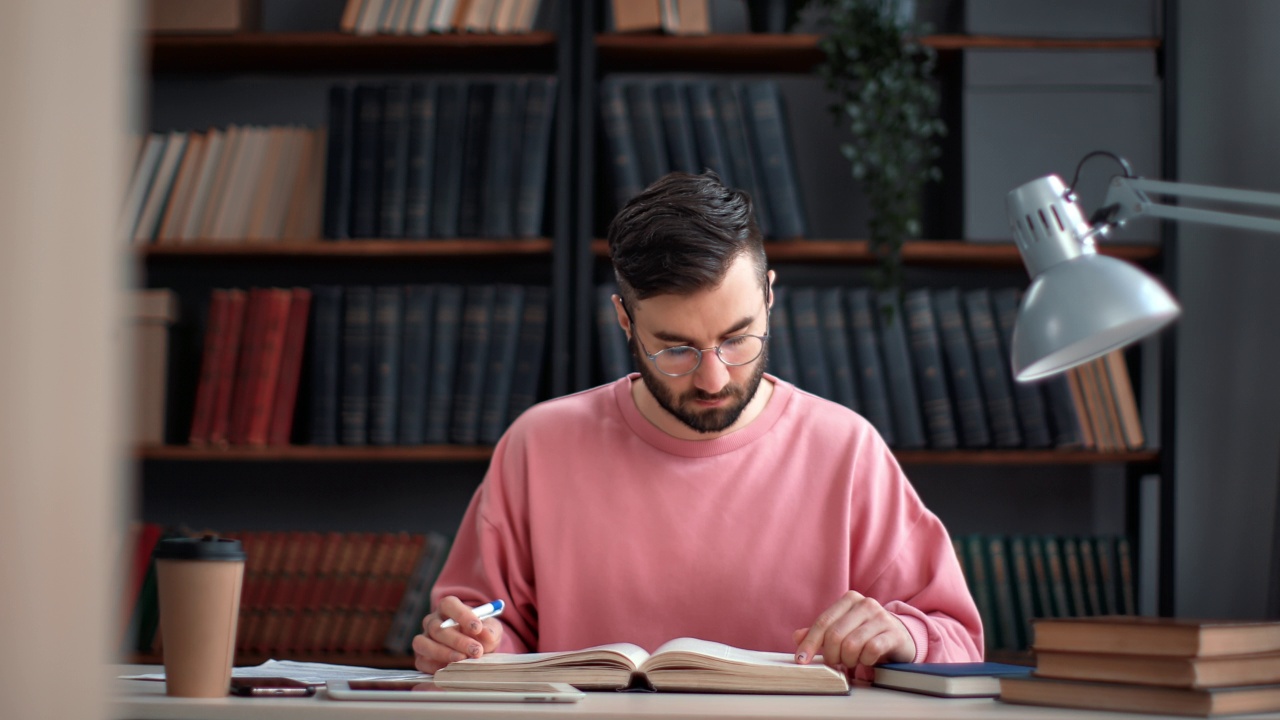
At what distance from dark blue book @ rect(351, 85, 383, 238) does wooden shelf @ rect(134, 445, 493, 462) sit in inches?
16.8

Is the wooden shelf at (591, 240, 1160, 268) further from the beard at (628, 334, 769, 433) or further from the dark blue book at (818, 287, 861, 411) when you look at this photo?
the beard at (628, 334, 769, 433)

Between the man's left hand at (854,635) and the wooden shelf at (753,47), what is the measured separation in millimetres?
1382

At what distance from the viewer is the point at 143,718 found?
910mm

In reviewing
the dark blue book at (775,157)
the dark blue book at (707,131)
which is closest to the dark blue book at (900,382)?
the dark blue book at (775,157)

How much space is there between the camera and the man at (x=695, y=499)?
144 centimetres

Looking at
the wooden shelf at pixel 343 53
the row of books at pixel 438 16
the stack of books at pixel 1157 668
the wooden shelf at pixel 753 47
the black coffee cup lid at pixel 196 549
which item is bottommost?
the stack of books at pixel 1157 668

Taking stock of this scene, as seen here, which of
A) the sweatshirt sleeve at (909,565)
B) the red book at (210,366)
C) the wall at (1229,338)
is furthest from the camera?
the wall at (1229,338)

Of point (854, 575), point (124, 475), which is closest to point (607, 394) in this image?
point (854, 575)

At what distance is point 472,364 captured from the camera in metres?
2.24

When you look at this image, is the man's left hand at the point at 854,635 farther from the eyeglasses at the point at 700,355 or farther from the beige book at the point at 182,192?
the beige book at the point at 182,192

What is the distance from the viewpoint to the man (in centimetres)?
144

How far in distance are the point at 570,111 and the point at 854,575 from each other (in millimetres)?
1158

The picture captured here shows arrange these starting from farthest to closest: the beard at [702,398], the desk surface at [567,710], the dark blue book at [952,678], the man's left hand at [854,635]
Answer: the beard at [702,398] → the man's left hand at [854,635] → the dark blue book at [952,678] → the desk surface at [567,710]

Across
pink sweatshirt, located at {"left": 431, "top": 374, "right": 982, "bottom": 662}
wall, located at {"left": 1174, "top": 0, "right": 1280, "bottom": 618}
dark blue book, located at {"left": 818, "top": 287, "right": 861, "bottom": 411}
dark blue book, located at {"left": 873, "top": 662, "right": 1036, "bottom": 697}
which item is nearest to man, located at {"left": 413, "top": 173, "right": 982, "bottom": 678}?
pink sweatshirt, located at {"left": 431, "top": 374, "right": 982, "bottom": 662}
